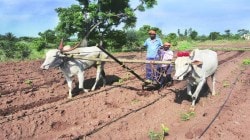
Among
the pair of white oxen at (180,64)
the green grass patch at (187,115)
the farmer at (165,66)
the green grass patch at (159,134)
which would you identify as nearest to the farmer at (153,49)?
the farmer at (165,66)

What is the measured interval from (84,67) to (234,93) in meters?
4.47

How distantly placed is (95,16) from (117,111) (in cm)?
1804

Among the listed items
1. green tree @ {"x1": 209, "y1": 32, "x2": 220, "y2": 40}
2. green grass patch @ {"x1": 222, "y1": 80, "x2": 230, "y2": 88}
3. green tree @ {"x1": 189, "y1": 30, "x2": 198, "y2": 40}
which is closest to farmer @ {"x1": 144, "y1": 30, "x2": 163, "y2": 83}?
green grass patch @ {"x1": 222, "y1": 80, "x2": 230, "y2": 88}

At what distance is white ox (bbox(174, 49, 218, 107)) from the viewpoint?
9.45m

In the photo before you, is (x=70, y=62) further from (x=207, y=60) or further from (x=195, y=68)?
(x=207, y=60)

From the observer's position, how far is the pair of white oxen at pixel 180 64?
953 cm

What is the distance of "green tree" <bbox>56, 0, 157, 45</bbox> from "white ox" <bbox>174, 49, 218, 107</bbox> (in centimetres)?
1583

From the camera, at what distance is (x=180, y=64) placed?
945 cm

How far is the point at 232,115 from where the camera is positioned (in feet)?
29.5

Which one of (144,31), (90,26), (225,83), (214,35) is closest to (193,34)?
(214,35)

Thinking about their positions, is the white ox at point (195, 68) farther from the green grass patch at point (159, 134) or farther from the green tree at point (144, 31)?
the green tree at point (144, 31)

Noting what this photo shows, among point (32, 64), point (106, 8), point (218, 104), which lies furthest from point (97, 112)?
point (106, 8)

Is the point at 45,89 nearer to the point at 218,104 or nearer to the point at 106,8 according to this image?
the point at 218,104

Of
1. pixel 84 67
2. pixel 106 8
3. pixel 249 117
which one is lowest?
pixel 249 117
